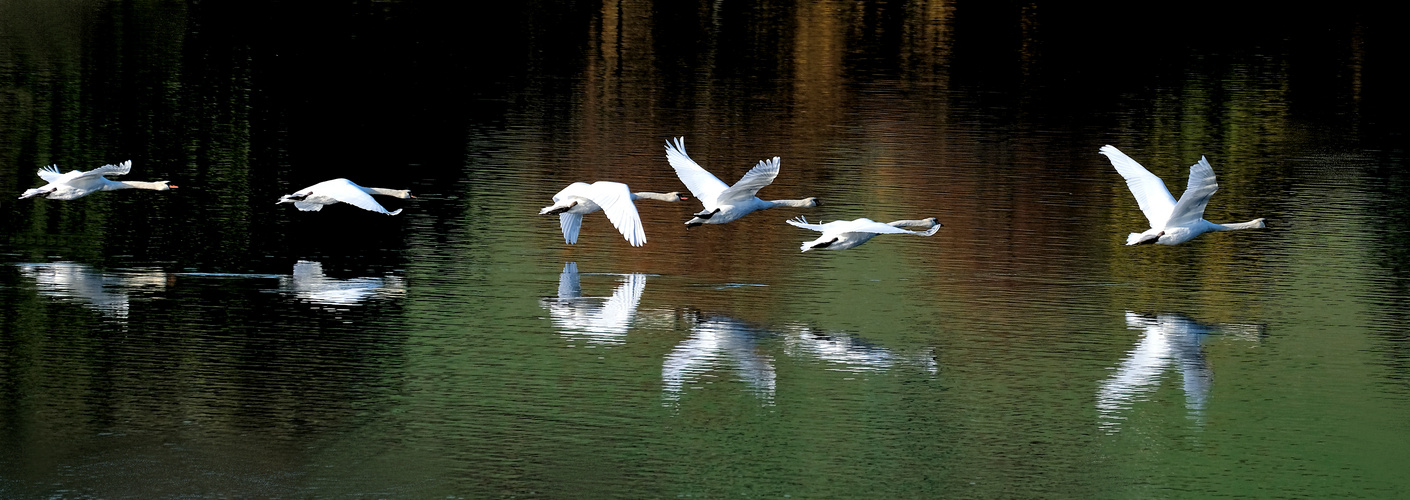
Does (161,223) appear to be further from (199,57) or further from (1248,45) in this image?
(1248,45)

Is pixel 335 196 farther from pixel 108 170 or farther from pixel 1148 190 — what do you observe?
pixel 1148 190

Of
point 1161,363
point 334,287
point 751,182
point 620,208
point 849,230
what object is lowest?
point 1161,363

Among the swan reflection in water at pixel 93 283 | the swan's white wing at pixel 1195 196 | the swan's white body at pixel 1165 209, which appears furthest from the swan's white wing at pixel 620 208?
the swan's white wing at pixel 1195 196

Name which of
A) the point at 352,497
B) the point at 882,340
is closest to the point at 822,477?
the point at 352,497

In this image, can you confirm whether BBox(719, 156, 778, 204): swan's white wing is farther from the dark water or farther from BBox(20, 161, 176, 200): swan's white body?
BBox(20, 161, 176, 200): swan's white body

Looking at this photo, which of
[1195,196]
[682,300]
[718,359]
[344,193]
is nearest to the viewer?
[718,359]

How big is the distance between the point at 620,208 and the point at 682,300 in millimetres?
1071

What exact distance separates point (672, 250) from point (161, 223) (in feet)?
18.8

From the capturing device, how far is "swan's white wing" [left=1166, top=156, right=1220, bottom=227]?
1580 centimetres

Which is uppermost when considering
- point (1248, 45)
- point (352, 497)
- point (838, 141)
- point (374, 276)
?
point (1248, 45)

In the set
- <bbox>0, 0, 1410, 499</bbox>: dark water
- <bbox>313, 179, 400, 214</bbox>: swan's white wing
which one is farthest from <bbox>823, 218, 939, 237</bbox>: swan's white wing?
<bbox>313, 179, 400, 214</bbox>: swan's white wing

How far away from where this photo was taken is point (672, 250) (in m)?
19.3

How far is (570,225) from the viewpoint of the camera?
18.0m

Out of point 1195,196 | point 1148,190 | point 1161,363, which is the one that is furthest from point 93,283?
point 1195,196
